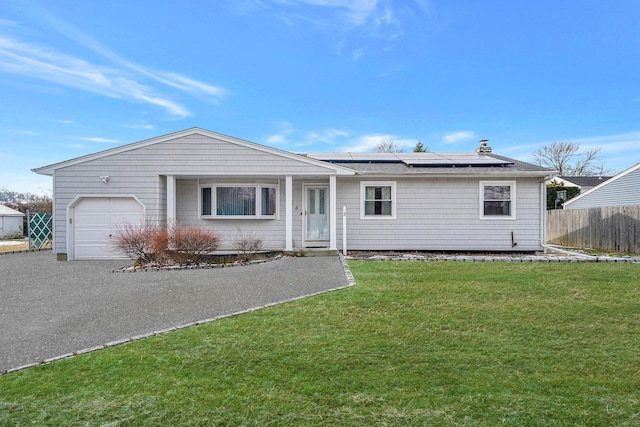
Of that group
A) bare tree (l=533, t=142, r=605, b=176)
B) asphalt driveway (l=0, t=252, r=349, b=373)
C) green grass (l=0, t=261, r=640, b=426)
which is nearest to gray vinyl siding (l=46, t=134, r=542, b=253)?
asphalt driveway (l=0, t=252, r=349, b=373)

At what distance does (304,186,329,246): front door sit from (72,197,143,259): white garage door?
5478 millimetres

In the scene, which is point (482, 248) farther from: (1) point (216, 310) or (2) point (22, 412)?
(2) point (22, 412)

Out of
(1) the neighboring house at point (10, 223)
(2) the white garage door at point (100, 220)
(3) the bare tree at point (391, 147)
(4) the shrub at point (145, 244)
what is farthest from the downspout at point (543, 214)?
(1) the neighboring house at point (10, 223)

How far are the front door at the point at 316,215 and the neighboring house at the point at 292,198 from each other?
36 millimetres

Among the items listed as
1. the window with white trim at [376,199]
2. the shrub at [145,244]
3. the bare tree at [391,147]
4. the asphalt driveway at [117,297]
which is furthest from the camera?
the bare tree at [391,147]

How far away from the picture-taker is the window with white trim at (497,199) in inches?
505

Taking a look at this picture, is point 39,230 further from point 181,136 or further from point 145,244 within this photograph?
point 181,136

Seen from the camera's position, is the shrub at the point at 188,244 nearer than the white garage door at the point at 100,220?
Yes

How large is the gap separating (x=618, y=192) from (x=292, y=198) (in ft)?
63.6

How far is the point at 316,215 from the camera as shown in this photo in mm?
13344

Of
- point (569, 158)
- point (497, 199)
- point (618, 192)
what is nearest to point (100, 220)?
point (497, 199)

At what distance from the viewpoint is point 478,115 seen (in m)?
22.2

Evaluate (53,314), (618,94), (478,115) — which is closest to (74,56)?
(53,314)

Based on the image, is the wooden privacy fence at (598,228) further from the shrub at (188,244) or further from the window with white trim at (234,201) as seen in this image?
the shrub at (188,244)
